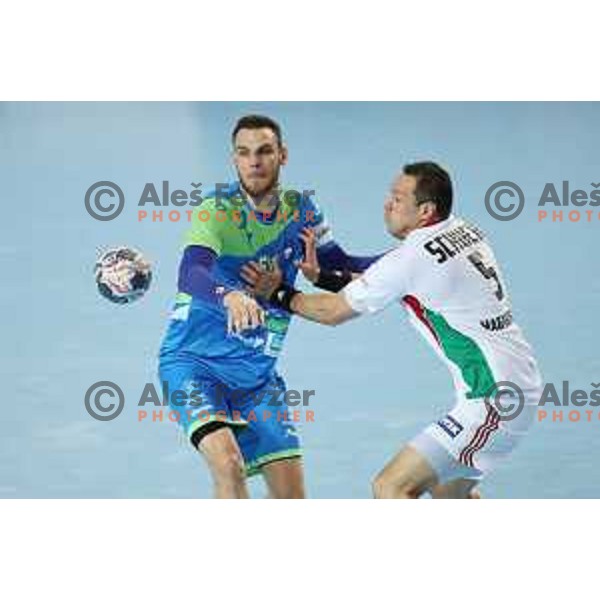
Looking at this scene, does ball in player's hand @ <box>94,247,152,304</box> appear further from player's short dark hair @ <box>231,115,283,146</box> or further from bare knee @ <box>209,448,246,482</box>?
bare knee @ <box>209,448,246,482</box>

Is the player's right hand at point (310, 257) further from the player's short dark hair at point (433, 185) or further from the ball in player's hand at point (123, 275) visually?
the ball in player's hand at point (123, 275)

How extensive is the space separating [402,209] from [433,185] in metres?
0.19

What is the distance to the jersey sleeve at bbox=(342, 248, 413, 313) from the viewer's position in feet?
19.6

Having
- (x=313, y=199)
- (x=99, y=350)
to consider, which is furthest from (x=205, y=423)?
(x=313, y=199)

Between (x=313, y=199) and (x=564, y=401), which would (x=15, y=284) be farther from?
(x=564, y=401)

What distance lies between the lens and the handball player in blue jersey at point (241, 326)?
6035 millimetres

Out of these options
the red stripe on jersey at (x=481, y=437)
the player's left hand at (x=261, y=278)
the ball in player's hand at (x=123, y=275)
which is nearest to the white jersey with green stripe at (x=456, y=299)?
the red stripe on jersey at (x=481, y=437)

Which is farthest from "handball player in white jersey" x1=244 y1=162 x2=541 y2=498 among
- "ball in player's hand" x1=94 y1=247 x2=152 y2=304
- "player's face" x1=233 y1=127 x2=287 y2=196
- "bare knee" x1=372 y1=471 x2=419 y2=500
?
"ball in player's hand" x1=94 y1=247 x2=152 y2=304

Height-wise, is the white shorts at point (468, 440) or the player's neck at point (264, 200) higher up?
the player's neck at point (264, 200)

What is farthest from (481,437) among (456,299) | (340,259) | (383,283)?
(340,259)

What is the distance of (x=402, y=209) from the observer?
20.0ft

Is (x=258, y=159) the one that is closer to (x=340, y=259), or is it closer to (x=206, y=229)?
(x=206, y=229)

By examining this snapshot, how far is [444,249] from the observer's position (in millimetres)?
5980

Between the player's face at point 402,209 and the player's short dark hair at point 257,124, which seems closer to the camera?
the player's face at point 402,209
